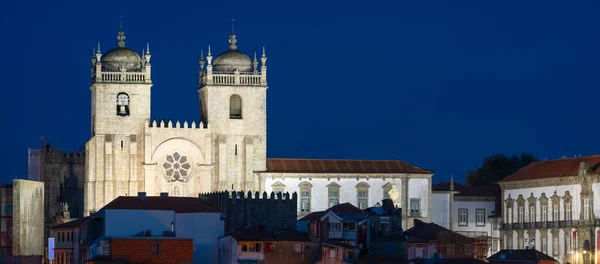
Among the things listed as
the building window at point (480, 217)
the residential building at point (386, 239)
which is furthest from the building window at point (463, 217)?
the residential building at point (386, 239)

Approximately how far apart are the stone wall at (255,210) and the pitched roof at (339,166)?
1521 cm

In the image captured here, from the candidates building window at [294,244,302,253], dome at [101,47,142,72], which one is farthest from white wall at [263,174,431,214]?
building window at [294,244,302,253]

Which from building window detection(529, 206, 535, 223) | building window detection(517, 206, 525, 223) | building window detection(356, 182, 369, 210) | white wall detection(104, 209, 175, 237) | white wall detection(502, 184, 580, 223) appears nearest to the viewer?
white wall detection(104, 209, 175, 237)

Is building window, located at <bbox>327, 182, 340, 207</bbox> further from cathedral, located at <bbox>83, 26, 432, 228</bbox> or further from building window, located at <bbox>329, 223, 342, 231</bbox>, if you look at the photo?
building window, located at <bbox>329, 223, 342, 231</bbox>

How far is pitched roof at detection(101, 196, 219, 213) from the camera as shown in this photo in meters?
120

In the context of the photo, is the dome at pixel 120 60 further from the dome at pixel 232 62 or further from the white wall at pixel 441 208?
the white wall at pixel 441 208

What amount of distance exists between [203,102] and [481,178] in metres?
35.3

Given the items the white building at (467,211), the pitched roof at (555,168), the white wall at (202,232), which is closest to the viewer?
the white wall at (202,232)

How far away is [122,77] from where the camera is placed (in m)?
144

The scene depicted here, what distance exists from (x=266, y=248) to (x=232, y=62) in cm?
3156

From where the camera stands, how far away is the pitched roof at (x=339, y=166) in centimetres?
14550

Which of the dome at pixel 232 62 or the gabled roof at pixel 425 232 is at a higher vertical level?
the dome at pixel 232 62

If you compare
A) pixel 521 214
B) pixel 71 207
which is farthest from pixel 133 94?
pixel 521 214

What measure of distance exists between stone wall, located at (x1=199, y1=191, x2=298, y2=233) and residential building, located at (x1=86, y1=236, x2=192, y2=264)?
900 centimetres
